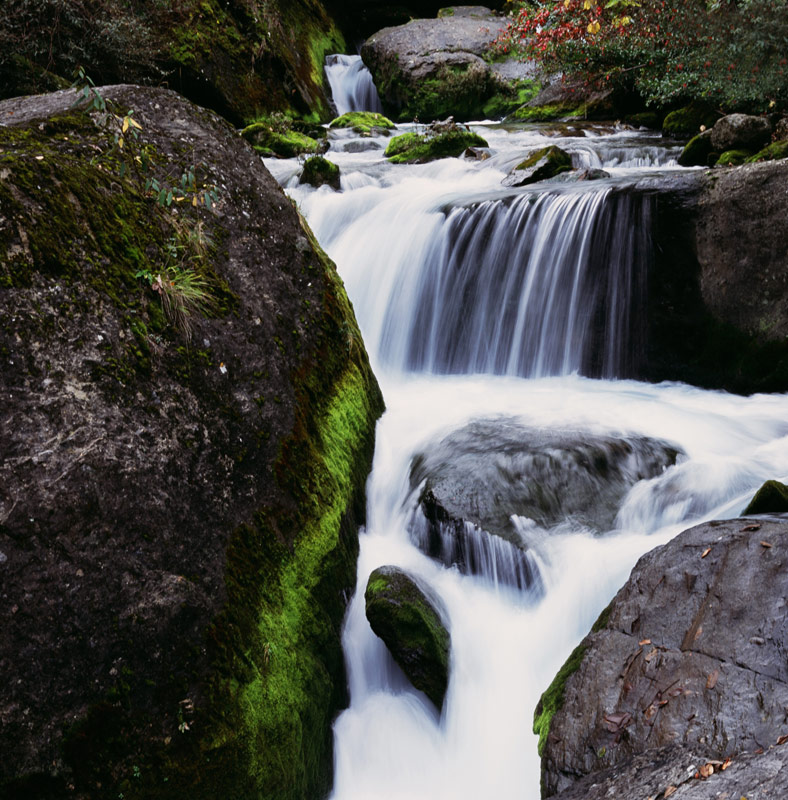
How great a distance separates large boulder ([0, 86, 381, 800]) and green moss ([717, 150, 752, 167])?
677 cm

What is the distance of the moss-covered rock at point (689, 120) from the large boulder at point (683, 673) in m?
10.1

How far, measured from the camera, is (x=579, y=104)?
1514 centimetres

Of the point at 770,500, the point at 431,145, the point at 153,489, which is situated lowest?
the point at 770,500

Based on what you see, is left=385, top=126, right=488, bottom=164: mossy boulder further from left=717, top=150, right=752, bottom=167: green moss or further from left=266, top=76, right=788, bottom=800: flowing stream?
left=717, top=150, right=752, bottom=167: green moss

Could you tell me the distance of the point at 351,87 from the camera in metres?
19.3

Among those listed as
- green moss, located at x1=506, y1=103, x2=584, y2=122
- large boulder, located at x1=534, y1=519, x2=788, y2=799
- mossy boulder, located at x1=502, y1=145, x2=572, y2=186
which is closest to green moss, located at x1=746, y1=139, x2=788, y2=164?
mossy boulder, located at x1=502, y1=145, x2=572, y2=186

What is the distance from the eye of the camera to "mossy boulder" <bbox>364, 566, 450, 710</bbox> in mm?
3252

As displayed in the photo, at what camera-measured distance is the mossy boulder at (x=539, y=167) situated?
8898 millimetres

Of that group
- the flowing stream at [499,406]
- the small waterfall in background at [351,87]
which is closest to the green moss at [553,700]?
the flowing stream at [499,406]

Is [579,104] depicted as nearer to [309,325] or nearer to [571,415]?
[571,415]

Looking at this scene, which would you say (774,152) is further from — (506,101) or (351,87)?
(351,87)

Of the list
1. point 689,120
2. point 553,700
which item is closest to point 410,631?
point 553,700

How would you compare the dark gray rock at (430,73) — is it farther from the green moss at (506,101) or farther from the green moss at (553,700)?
the green moss at (553,700)

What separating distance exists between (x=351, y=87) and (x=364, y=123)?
19.0ft
